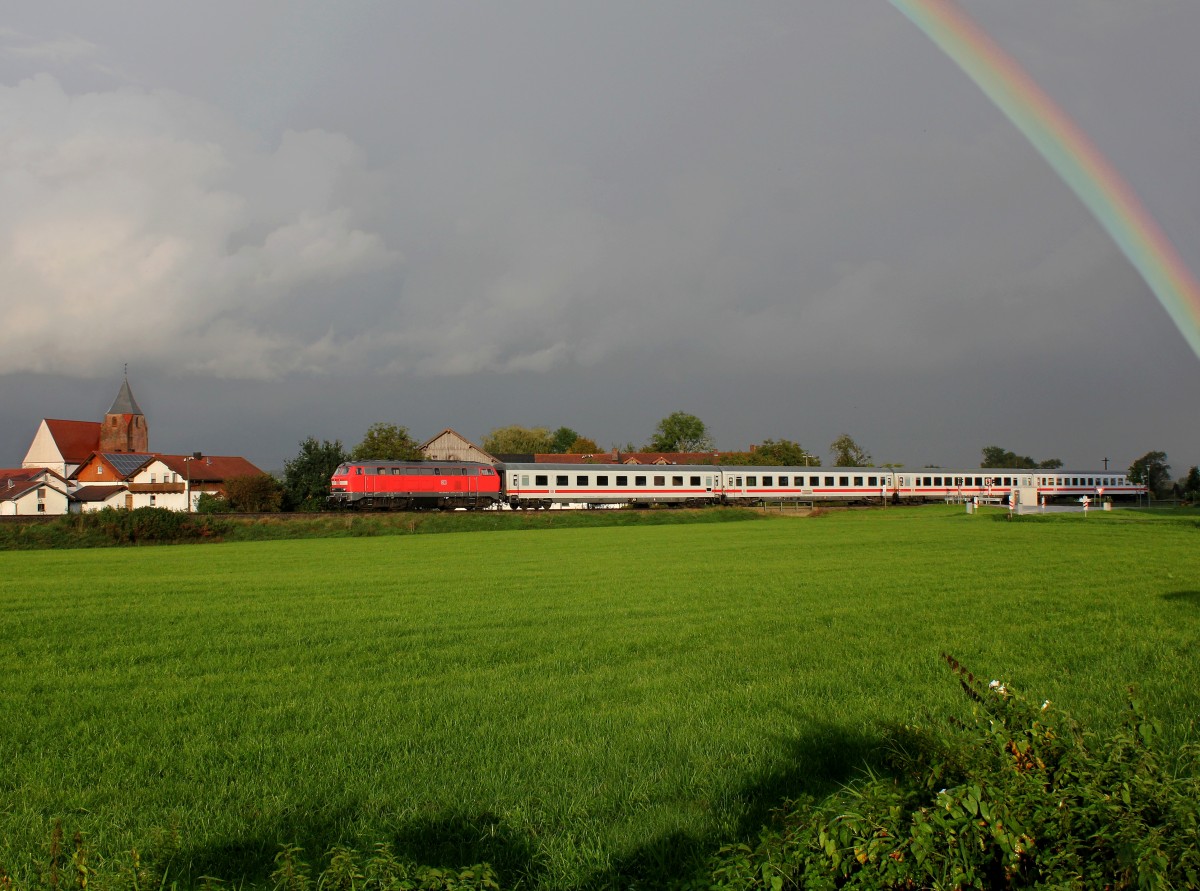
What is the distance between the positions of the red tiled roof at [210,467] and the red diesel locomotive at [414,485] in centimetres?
3207

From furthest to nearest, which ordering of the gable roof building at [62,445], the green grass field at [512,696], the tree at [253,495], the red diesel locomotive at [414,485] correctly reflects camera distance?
the gable roof building at [62,445] < the tree at [253,495] < the red diesel locomotive at [414,485] < the green grass field at [512,696]

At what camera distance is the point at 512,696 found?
8570 mm

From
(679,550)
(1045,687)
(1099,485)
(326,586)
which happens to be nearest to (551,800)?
(1045,687)

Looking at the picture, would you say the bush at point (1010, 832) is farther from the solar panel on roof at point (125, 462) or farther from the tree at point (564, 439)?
the tree at point (564, 439)

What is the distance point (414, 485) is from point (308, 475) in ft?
45.6

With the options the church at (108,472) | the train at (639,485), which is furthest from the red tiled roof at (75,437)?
the train at (639,485)

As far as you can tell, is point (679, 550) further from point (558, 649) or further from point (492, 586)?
point (558, 649)

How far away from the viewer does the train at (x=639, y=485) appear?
5697 centimetres

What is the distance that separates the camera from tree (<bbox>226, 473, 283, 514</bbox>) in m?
64.9

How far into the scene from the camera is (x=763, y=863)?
337 cm

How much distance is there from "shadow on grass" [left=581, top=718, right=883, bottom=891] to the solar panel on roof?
96.9 metres

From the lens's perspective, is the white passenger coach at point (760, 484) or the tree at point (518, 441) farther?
the tree at point (518, 441)

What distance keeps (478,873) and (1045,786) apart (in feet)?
7.75

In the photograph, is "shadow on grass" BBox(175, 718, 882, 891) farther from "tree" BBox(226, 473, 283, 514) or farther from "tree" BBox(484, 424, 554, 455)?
"tree" BBox(484, 424, 554, 455)
